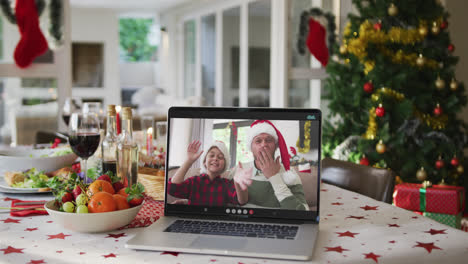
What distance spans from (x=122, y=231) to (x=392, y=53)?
277cm

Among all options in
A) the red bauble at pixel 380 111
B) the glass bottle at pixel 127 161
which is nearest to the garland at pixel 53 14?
the red bauble at pixel 380 111

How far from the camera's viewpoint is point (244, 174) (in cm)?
112

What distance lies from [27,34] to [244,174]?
3083 mm

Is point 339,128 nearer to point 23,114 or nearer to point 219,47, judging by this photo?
point 23,114

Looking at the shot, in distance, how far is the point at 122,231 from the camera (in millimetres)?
1060

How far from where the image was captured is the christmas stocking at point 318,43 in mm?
4266

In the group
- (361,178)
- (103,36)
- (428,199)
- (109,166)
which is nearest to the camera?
(109,166)

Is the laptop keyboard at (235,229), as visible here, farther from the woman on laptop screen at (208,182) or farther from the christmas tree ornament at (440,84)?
the christmas tree ornament at (440,84)

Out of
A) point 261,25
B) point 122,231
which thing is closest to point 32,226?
point 122,231

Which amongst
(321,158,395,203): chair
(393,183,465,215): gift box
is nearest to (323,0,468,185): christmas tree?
(393,183,465,215): gift box

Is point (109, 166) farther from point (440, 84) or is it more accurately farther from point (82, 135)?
point (440, 84)

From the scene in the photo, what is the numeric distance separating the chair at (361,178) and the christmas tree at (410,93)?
58.7 inches

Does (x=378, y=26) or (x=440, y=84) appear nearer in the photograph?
(x=440, y=84)

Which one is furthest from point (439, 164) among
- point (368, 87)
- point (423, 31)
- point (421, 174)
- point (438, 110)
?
point (423, 31)
